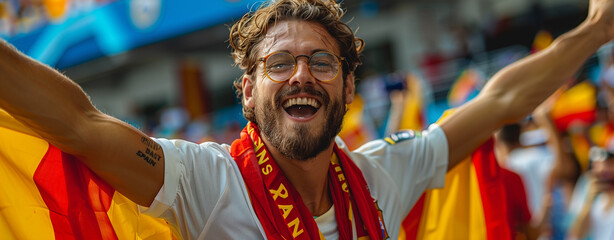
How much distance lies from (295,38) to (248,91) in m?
0.35

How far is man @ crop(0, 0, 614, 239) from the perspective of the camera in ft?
6.54

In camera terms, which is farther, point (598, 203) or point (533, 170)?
point (533, 170)

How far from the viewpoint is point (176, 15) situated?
40.4 feet

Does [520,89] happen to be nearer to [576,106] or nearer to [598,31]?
[598,31]

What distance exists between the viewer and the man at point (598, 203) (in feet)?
13.7

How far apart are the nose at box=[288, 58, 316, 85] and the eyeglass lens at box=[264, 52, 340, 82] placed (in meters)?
0.02

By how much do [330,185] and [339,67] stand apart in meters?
0.50

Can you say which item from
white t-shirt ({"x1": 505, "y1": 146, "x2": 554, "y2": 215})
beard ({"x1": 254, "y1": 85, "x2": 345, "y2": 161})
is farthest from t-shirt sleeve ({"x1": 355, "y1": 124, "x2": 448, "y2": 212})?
white t-shirt ({"x1": 505, "y1": 146, "x2": 554, "y2": 215})

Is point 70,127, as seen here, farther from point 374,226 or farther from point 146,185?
point 374,226

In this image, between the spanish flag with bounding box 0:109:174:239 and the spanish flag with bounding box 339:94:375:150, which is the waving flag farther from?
the spanish flag with bounding box 0:109:174:239

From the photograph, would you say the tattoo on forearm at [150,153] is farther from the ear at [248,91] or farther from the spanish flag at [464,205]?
the spanish flag at [464,205]

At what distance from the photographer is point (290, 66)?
8.39ft

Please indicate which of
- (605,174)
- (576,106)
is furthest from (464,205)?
(576,106)

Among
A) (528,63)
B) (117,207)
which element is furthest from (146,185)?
(528,63)
